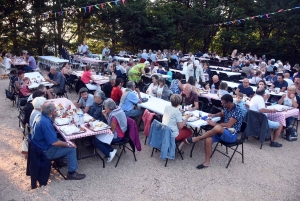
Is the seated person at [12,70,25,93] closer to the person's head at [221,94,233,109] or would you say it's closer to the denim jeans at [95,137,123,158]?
the denim jeans at [95,137,123,158]

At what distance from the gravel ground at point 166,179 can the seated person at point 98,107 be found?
0.85 m

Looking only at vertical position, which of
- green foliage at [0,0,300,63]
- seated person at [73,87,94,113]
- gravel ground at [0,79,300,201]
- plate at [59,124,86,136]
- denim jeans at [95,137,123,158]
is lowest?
gravel ground at [0,79,300,201]

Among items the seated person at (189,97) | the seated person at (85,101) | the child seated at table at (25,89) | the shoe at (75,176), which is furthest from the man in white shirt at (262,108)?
the child seated at table at (25,89)

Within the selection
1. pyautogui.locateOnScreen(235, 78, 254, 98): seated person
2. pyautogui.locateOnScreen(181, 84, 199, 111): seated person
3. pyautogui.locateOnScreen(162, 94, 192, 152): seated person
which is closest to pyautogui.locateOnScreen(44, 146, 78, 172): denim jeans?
pyautogui.locateOnScreen(162, 94, 192, 152): seated person

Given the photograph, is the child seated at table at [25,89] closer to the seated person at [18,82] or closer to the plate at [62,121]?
the seated person at [18,82]

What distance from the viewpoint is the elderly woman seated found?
4.50 metres

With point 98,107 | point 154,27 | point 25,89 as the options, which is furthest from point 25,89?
point 154,27

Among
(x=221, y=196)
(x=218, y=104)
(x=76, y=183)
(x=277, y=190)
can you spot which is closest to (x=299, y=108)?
(x=218, y=104)

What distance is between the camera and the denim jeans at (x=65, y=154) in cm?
396

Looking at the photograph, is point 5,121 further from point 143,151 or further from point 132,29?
point 132,29

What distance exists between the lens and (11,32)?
55.6 ft

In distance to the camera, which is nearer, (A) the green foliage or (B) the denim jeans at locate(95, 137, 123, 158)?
(B) the denim jeans at locate(95, 137, 123, 158)

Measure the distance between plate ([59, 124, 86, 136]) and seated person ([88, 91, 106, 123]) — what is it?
0.83m

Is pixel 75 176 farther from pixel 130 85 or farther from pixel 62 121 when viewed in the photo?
pixel 130 85
